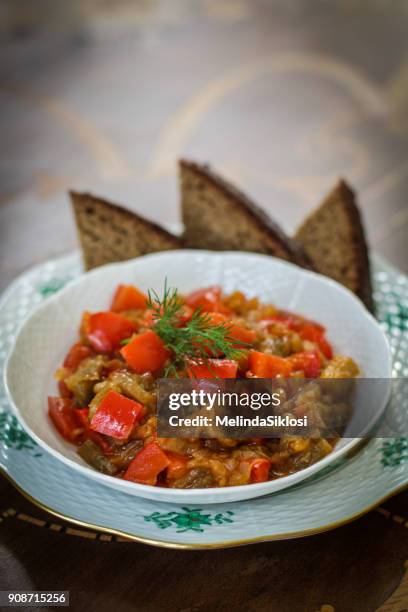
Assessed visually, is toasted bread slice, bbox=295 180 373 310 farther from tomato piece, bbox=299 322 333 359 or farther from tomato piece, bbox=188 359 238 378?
tomato piece, bbox=188 359 238 378

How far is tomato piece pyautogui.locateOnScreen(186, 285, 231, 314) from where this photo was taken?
3.72 m

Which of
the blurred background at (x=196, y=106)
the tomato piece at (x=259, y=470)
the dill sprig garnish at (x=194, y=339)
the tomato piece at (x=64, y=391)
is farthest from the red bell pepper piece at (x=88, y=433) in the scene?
the blurred background at (x=196, y=106)

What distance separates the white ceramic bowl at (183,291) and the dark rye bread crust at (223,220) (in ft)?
0.78

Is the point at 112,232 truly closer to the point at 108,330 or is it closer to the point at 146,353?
the point at 108,330

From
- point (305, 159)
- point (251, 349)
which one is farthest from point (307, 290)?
point (305, 159)

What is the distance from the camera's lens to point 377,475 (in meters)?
3.10

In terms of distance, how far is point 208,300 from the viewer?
3.79 m

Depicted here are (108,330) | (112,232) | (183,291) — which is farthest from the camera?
(112,232)

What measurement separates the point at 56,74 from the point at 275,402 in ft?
17.6

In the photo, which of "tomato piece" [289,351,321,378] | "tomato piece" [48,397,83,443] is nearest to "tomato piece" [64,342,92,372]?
"tomato piece" [48,397,83,443]

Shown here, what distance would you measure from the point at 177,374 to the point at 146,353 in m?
0.19

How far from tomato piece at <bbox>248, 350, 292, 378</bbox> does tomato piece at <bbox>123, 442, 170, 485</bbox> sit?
60 centimetres

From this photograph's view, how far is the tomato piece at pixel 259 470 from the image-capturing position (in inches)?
117

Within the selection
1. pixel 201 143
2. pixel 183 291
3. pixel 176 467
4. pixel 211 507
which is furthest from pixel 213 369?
pixel 201 143
